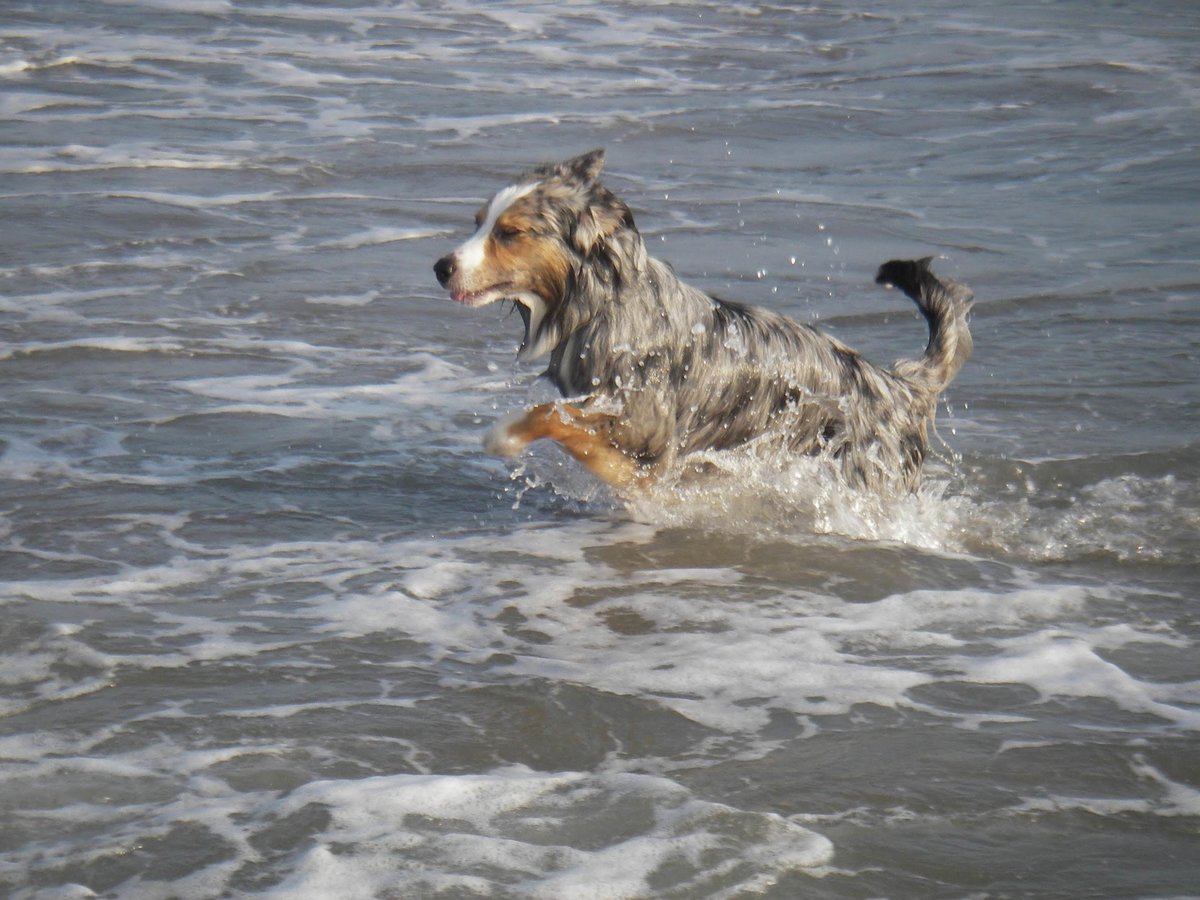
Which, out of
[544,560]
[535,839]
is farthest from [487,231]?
[535,839]

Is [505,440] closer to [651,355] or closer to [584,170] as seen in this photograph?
[651,355]

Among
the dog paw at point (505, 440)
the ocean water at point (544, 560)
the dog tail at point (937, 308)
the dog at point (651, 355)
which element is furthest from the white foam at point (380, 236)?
the dog tail at point (937, 308)

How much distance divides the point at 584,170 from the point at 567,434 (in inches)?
33.1

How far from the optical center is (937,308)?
223 inches

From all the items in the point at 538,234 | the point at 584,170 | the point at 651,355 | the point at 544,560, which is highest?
the point at 584,170

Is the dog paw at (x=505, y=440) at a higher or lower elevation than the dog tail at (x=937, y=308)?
lower

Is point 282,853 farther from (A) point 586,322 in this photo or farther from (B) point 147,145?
(B) point 147,145

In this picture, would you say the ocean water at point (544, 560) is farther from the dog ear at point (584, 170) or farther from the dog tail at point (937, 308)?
the dog ear at point (584, 170)

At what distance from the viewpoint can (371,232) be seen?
30.6 feet

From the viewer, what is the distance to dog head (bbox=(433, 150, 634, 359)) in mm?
5035

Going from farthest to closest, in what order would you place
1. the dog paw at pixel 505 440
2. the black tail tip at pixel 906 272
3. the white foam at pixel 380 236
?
the white foam at pixel 380 236 < the black tail tip at pixel 906 272 < the dog paw at pixel 505 440

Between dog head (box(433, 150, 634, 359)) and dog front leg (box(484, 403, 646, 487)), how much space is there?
41cm

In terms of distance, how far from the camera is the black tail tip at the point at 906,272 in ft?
18.3

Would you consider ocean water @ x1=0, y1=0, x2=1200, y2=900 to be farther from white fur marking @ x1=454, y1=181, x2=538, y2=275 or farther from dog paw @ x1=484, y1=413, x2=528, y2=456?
white fur marking @ x1=454, y1=181, x2=538, y2=275
